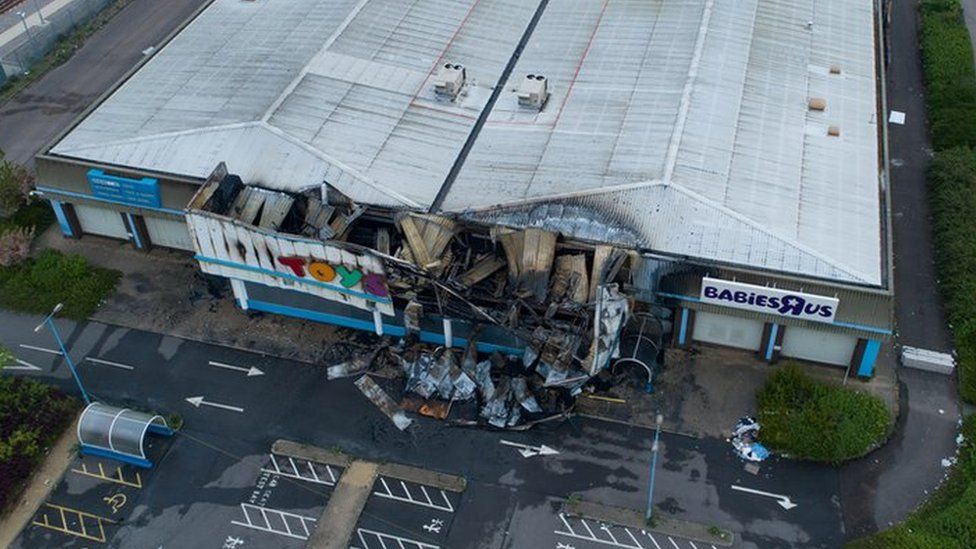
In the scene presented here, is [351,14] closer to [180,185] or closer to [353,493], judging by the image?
[180,185]

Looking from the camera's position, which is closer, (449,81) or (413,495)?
(413,495)

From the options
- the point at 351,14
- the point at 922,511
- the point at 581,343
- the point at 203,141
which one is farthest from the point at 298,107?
the point at 922,511

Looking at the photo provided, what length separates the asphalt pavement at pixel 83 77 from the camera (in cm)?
7631

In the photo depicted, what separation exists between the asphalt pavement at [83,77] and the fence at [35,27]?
2.58 m

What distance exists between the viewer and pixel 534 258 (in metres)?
52.5

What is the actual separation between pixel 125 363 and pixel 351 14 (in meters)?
32.1

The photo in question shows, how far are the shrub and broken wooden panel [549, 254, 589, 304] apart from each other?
37401 mm

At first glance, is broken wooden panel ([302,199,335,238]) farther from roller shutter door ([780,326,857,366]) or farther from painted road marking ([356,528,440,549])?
roller shutter door ([780,326,857,366])

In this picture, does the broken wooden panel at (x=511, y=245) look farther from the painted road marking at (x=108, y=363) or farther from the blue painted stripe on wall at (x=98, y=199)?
the painted road marking at (x=108, y=363)

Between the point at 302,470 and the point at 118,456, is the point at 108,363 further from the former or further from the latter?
the point at 302,470

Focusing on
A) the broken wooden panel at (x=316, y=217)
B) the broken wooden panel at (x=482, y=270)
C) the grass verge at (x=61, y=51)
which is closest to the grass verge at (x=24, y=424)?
the broken wooden panel at (x=316, y=217)

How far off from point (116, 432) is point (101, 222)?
65.7 feet

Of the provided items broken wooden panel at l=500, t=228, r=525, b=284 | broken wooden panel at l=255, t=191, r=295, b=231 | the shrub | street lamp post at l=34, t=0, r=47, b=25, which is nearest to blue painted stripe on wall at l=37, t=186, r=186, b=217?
the shrub

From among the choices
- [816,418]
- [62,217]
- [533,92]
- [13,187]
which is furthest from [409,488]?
[13,187]
